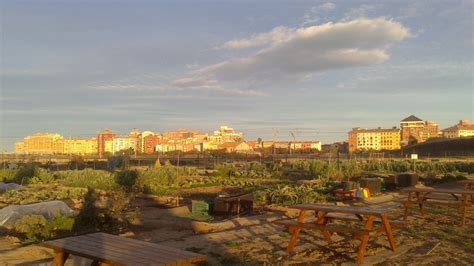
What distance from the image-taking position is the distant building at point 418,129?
132 m

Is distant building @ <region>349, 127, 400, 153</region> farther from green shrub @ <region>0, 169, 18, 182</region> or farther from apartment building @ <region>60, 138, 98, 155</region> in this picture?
green shrub @ <region>0, 169, 18, 182</region>

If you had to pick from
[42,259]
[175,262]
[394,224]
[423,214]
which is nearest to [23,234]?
[42,259]

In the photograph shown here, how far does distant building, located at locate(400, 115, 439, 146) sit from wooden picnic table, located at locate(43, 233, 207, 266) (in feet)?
430

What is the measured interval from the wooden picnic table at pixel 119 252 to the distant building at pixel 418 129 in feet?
430

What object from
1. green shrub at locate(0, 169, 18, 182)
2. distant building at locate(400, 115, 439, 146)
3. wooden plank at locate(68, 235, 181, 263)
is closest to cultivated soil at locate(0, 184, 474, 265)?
wooden plank at locate(68, 235, 181, 263)

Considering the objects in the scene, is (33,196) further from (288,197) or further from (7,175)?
(7,175)

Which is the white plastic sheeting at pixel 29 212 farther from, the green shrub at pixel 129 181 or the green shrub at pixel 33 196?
the green shrub at pixel 129 181

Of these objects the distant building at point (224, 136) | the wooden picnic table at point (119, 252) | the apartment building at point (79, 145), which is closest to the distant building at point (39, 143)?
the apartment building at point (79, 145)

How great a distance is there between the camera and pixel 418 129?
139m

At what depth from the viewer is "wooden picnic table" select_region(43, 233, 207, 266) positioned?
12.9 ft

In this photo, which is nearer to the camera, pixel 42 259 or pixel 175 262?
pixel 175 262

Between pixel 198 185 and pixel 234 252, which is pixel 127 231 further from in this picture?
pixel 198 185

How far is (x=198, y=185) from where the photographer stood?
67.8 feet

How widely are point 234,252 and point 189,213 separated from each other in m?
5.00
